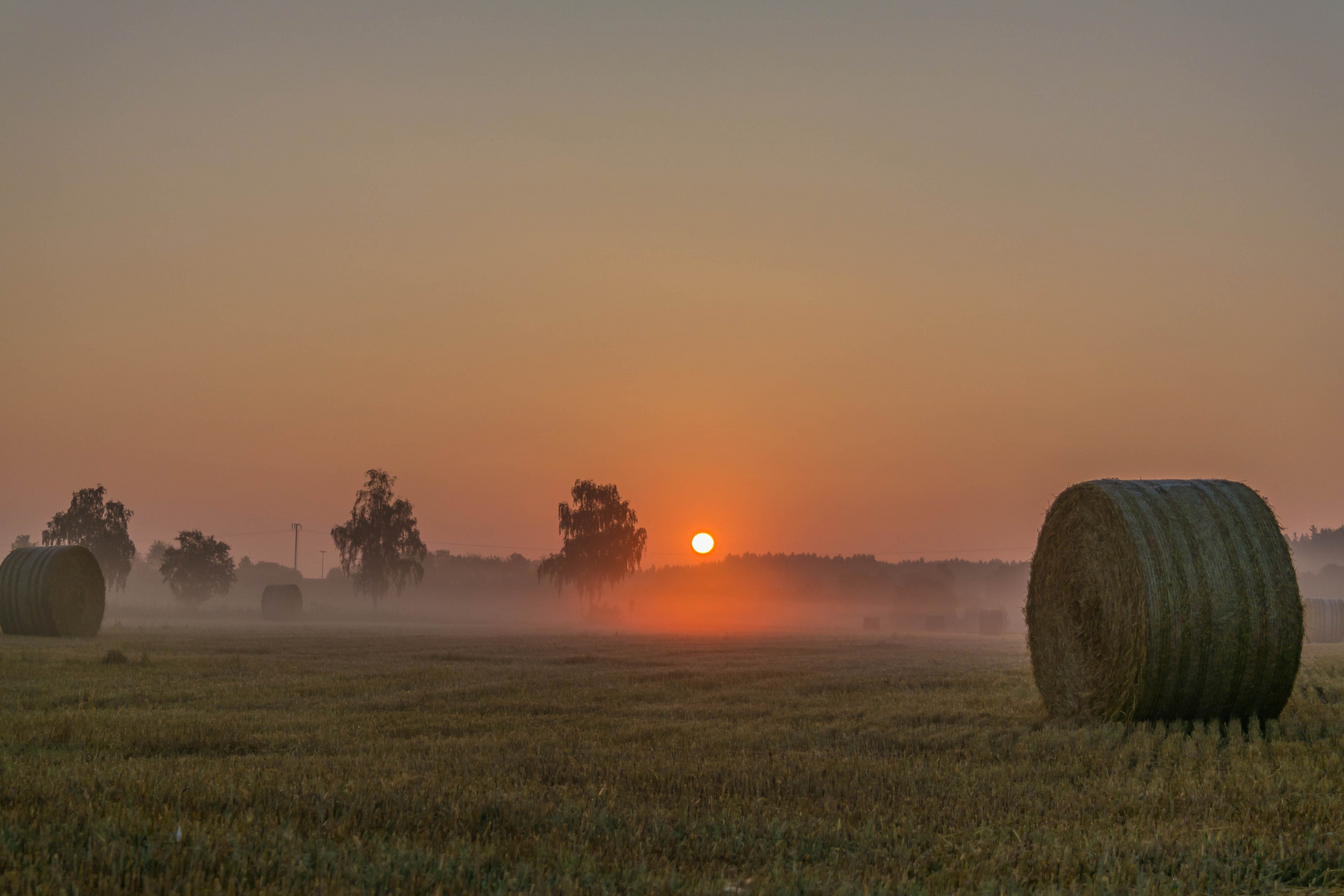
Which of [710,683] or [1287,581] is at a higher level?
[1287,581]

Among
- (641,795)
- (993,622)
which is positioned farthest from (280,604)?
(641,795)

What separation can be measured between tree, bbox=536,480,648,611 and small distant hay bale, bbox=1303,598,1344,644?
49.1 metres

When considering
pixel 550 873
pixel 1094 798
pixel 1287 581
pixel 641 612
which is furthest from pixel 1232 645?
pixel 641 612

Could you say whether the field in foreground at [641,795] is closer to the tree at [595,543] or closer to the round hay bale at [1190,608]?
the round hay bale at [1190,608]

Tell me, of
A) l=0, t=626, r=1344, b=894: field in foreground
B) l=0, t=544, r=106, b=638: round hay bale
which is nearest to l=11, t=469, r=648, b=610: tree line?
l=0, t=544, r=106, b=638: round hay bale

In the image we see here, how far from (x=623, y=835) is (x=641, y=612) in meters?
117

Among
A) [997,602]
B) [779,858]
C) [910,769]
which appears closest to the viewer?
[779,858]

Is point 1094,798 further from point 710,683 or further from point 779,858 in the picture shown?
point 710,683

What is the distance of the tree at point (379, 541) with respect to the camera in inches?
3238

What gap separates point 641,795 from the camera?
7.39 m

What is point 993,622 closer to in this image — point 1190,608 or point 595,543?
point 595,543

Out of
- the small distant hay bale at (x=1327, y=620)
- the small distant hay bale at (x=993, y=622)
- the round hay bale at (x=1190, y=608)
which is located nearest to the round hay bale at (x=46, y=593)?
the round hay bale at (x=1190, y=608)

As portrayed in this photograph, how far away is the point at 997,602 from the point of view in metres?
138

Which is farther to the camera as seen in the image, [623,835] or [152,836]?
[623,835]
